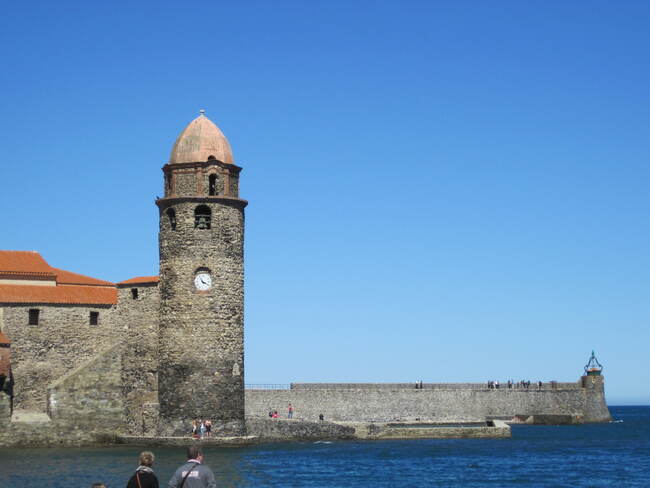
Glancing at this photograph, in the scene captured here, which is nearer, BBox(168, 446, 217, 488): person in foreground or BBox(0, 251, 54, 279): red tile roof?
BBox(168, 446, 217, 488): person in foreground

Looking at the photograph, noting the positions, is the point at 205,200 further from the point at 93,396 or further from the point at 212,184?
the point at 93,396

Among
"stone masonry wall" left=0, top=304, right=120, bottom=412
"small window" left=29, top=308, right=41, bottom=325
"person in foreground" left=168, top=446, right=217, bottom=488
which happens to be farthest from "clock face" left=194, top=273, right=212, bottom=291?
"person in foreground" left=168, top=446, right=217, bottom=488

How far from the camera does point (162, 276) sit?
39.3 metres

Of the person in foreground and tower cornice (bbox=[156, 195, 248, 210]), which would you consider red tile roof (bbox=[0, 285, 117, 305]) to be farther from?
the person in foreground

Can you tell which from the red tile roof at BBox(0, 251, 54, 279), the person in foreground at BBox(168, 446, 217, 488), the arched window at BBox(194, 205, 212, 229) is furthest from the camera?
the red tile roof at BBox(0, 251, 54, 279)

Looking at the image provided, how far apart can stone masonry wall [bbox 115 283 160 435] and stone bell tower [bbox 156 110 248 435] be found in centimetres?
57

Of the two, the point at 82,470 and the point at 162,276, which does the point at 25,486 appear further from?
the point at 162,276

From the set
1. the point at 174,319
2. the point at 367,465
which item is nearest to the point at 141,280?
the point at 174,319

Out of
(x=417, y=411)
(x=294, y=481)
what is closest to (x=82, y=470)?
(x=294, y=481)

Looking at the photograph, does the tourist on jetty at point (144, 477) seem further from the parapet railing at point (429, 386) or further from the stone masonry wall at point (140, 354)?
the parapet railing at point (429, 386)

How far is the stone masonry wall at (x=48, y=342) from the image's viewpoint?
38.7 metres

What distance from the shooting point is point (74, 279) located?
139ft

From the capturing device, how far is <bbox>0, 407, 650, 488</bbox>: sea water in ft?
97.1

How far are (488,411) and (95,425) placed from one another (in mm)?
29054
